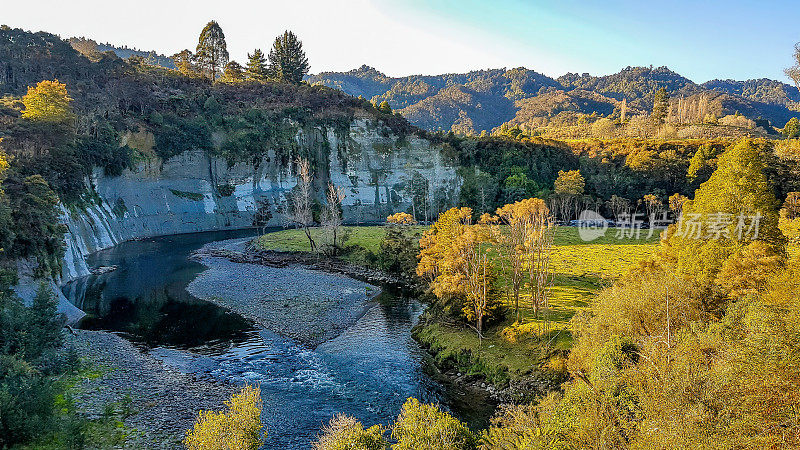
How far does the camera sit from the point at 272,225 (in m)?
91.6

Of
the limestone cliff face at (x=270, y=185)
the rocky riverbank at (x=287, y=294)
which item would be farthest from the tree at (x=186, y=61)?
the rocky riverbank at (x=287, y=294)

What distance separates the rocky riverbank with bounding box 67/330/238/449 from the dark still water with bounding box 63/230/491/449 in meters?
1.37

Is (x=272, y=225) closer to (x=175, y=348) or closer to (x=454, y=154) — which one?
(x=454, y=154)

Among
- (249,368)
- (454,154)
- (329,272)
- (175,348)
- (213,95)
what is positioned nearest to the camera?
(249,368)

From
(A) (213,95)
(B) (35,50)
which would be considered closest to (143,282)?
(A) (213,95)

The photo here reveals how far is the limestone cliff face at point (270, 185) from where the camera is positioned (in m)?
75.4

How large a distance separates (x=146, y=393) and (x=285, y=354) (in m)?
8.63

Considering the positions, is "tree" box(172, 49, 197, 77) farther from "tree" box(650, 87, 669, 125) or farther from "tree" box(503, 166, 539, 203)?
"tree" box(650, 87, 669, 125)

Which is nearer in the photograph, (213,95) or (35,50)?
(35,50)

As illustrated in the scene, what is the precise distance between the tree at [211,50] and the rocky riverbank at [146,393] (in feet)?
349

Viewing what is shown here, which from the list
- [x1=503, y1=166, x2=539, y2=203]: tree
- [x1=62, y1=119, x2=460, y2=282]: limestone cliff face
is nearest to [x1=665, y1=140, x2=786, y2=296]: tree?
[x1=62, y1=119, x2=460, y2=282]: limestone cliff face

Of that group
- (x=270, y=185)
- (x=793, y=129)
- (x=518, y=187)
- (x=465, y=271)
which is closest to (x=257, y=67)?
(x=270, y=185)

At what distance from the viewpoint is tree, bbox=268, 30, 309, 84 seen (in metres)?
120

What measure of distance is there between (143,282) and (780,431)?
52782 mm
